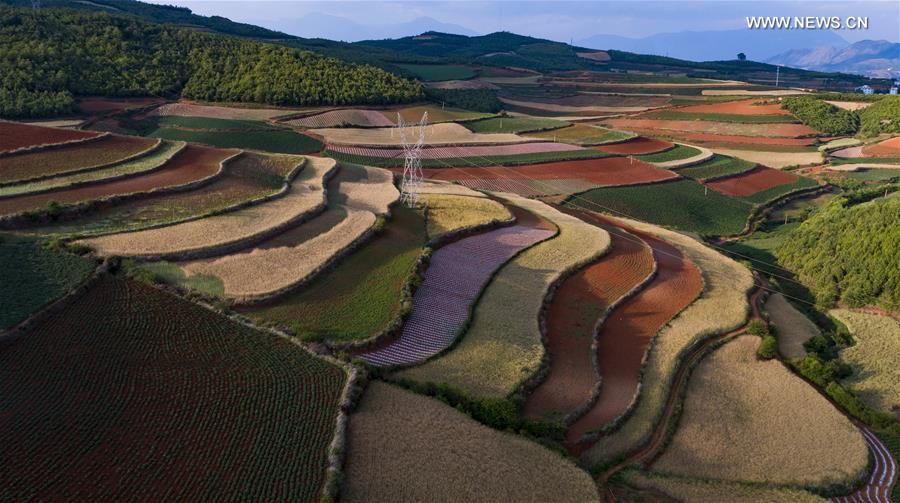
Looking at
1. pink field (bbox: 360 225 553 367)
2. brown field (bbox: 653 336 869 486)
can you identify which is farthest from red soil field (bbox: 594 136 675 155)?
brown field (bbox: 653 336 869 486)

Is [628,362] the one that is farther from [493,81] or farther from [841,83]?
[841,83]

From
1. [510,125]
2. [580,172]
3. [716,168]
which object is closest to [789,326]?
[580,172]

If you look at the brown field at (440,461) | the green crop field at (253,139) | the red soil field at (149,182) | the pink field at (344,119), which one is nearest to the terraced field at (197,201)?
the red soil field at (149,182)

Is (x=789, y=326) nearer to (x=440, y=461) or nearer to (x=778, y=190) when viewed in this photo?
(x=440, y=461)

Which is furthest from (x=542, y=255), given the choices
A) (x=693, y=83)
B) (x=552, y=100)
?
(x=693, y=83)

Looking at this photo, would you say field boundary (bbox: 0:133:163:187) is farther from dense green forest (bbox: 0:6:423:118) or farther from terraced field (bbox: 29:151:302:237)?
dense green forest (bbox: 0:6:423:118)
